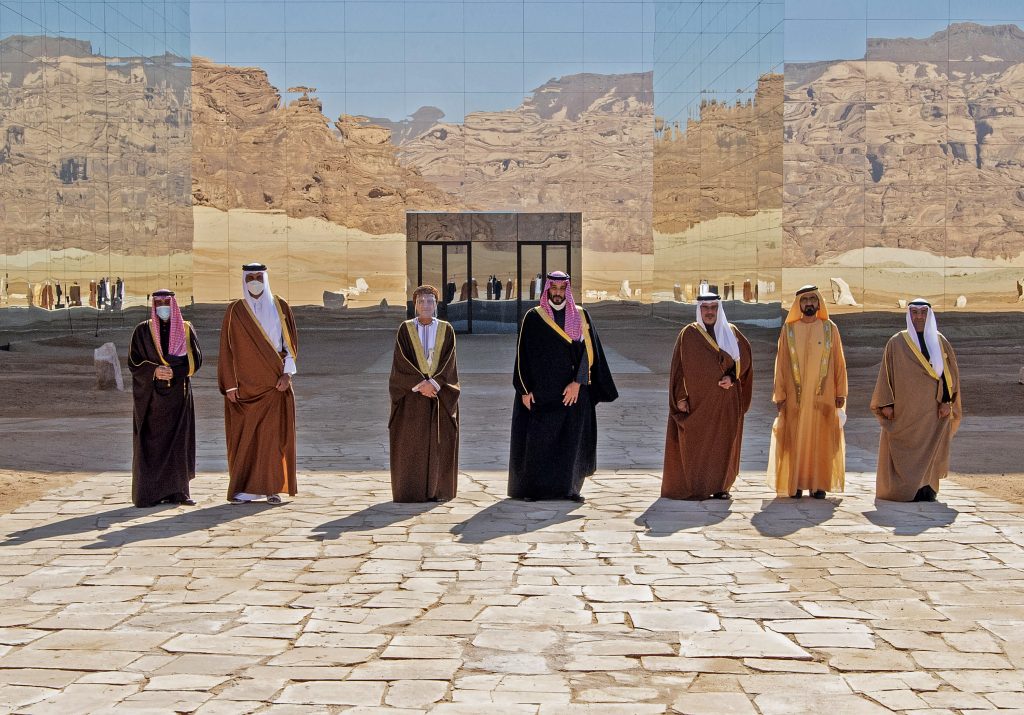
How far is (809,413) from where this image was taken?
9141 mm

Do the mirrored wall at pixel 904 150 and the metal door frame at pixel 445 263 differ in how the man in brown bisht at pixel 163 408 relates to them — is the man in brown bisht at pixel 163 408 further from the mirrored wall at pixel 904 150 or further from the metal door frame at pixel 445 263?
the metal door frame at pixel 445 263

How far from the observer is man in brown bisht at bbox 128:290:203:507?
8711mm

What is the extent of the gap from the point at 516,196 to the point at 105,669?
26.7 metres

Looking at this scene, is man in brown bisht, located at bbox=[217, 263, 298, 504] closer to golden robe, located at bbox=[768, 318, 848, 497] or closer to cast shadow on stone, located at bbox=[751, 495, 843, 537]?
A: cast shadow on stone, located at bbox=[751, 495, 843, 537]

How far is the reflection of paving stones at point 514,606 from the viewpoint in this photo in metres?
4.79

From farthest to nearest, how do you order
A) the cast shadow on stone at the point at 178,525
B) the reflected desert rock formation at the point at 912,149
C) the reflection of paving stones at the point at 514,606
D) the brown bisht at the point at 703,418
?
the reflected desert rock formation at the point at 912,149
the brown bisht at the point at 703,418
the cast shadow on stone at the point at 178,525
the reflection of paving stones at the point at 514,606

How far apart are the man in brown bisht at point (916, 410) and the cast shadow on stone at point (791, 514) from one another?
48 centimetres

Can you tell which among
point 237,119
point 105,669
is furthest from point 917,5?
point 105,669

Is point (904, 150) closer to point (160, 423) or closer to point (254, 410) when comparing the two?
point (254, 410)

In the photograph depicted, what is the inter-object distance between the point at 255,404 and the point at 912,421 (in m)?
4.77

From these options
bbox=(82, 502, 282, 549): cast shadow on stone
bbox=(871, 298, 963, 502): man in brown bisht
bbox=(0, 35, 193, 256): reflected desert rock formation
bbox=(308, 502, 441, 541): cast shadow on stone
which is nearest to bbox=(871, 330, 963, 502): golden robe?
bbox=(871, 298, 963, 502): man in brown bisht

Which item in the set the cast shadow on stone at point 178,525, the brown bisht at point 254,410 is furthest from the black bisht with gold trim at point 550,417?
the cast shadow on stone at point 178,525

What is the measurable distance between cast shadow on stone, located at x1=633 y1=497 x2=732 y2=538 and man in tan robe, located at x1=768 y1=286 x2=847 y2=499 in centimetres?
60

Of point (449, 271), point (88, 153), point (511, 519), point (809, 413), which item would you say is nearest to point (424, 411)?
point (511, 519)
